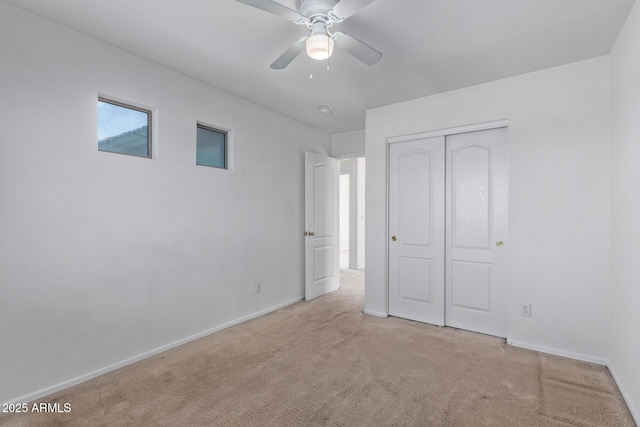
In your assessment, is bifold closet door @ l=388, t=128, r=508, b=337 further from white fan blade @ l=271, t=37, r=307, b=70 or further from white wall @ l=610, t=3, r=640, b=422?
white fan blade @ l=271, t=37, r=307, b=70

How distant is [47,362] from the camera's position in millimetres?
2170

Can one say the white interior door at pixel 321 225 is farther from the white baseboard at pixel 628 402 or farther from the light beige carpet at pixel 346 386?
the white baseboard at pixel 628 402

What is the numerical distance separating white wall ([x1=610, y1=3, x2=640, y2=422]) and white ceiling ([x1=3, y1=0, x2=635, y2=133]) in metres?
0.28

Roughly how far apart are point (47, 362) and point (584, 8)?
166 inches

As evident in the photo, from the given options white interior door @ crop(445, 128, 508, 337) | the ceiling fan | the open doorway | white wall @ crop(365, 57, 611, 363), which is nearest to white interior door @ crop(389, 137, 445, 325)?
white interior door @ crop(445, 128, 508, 337)

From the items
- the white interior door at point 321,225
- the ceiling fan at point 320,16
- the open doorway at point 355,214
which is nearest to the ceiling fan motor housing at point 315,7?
the ceiling fan at point 320,16

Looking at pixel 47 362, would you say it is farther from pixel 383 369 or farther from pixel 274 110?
pixel 274 110

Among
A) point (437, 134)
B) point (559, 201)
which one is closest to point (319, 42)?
point (437, 134)

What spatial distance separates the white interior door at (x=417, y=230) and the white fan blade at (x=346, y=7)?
2136 mm

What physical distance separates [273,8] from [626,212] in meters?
2.58

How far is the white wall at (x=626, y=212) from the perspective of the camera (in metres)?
1.93

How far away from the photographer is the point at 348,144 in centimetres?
498

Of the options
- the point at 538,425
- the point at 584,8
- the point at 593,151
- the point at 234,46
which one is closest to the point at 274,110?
the point at 234,46

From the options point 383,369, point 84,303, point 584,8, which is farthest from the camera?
point 383,369
